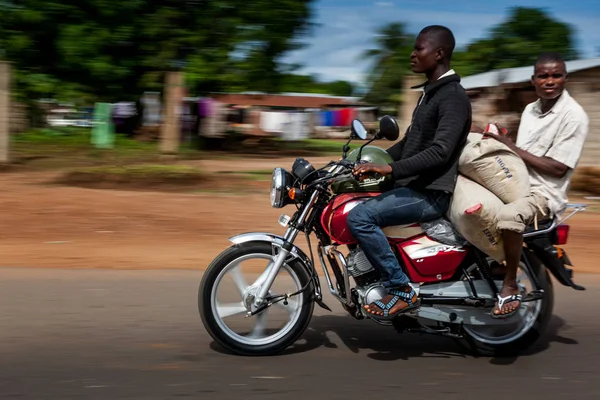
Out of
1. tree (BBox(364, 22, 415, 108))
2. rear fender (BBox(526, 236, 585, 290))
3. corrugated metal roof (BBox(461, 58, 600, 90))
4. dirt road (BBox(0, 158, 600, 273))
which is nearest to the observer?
rear fender (BBox(526, 236, 585, 290))

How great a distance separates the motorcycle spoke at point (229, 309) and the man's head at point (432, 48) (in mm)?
1778

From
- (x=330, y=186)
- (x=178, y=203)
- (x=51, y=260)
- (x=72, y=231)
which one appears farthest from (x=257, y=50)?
(x=330, y=186)

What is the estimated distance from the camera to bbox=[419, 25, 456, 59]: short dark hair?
467 centimetres

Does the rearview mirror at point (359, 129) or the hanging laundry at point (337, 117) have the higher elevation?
the rearview mirror at point (359, 129)

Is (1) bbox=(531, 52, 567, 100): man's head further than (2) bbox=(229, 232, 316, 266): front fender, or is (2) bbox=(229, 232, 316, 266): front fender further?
(1) bbox=(531, 52, 567, 100): man's head

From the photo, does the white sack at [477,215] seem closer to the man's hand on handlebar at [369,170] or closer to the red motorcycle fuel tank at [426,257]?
the red motorcycle fuel tank at [426,257]

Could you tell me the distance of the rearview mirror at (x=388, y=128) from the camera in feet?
14.8

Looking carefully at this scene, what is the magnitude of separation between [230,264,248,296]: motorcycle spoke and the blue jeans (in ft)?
2.43

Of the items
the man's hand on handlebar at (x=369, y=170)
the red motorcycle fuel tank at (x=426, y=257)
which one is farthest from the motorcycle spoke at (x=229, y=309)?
the man's hand on handlebar at (x=369, y=170)

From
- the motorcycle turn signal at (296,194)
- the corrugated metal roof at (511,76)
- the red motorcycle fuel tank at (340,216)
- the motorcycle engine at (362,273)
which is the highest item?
the corrugated metal roof at (511,76)

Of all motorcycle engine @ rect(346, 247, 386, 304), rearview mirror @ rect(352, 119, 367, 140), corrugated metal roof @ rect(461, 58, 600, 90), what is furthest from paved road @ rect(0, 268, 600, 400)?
corrugated metal roof @ rect(461, 58, 600, 90)

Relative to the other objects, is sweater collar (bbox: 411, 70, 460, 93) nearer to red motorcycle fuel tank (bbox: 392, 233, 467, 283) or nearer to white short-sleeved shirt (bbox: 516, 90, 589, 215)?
white short-sleeved shirt (bbox: 516, 90, 589, 215)

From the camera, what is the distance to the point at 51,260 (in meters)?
7.85

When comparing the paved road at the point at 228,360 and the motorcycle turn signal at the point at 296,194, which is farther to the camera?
the motorcycle turn signal at the point at 296,194
